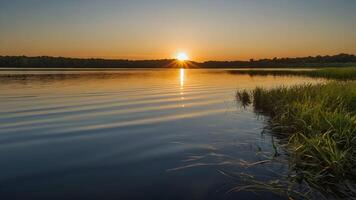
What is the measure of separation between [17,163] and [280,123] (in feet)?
31.6

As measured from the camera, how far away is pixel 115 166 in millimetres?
7715

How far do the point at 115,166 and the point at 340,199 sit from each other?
5285 millimetres

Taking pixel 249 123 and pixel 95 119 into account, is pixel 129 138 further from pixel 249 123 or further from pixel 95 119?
pixel 249 123

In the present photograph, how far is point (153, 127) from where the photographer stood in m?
12.7

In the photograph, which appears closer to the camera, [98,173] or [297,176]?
[297,176]

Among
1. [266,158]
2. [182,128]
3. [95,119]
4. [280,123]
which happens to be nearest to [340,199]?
[266,158]

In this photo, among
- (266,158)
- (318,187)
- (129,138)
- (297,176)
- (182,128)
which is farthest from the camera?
(182,128)

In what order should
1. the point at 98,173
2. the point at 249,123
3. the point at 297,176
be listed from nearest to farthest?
the point at 297,176 → the point at 98,173 → the point at 249,123

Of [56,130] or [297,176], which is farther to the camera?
[56,130]

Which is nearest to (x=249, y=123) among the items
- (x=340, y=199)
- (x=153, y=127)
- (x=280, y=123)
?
(x=280, y=123)

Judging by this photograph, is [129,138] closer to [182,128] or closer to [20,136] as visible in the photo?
[182,128]

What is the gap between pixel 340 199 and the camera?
557 cm

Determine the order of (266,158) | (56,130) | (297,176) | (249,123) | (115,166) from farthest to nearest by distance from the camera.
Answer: (249,123) < (56,130) < (266,158) < (115,166) < (297,176)

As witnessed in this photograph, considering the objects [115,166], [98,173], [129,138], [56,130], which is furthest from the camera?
[56,130]
